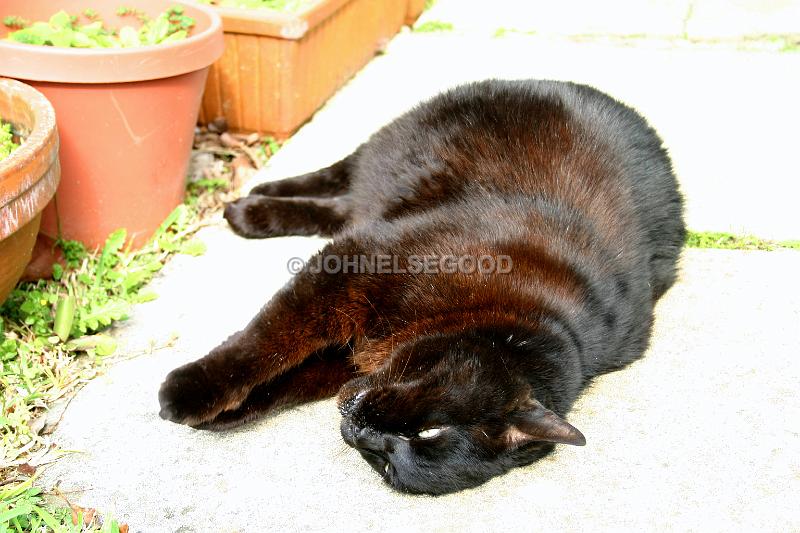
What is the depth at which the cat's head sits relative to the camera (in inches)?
68.4

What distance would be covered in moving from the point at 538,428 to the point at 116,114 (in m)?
1.63

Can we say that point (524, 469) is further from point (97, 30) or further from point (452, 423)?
point (97, 30)

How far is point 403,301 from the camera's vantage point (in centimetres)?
208

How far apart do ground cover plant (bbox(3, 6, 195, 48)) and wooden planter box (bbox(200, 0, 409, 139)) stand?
468 millimetres

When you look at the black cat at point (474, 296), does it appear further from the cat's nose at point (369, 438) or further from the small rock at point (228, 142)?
the small rock at point (228, 142)

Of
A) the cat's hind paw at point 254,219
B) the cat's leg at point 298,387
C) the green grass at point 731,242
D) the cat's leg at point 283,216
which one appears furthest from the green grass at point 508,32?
the cat's leg at point 298,387

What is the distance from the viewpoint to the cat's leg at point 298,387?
6.86 ft

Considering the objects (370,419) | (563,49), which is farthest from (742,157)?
(370,419)

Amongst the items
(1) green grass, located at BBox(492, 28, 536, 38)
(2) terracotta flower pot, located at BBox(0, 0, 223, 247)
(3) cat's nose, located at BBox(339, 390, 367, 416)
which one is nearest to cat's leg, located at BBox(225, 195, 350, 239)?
(2) terracotta flower pot, located at BBox(0, 0, 223, 247)

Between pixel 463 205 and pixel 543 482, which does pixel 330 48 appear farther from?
pixel 543 482

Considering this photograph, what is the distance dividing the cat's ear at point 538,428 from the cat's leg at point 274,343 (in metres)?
0.53

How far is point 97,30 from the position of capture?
107 inches

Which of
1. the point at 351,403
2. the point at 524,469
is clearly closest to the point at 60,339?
the point at 351,403

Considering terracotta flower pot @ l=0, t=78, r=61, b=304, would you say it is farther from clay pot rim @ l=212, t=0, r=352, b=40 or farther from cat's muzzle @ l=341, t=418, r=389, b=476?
clay pot rim @ l=212, t=0, r=352, b=40
